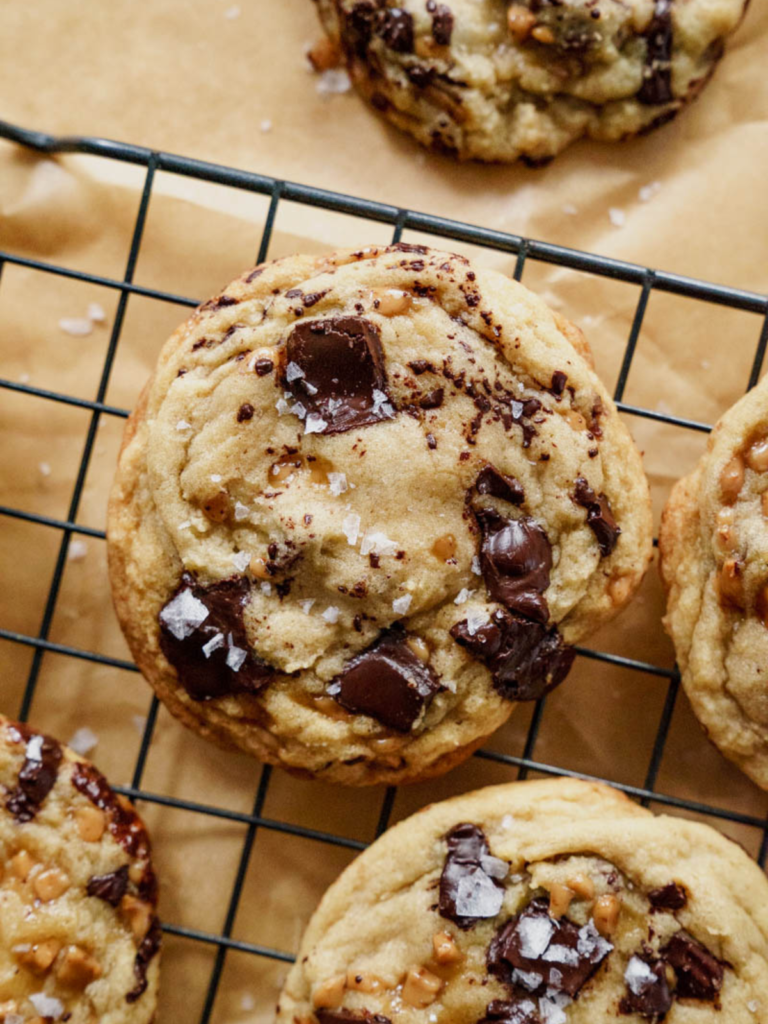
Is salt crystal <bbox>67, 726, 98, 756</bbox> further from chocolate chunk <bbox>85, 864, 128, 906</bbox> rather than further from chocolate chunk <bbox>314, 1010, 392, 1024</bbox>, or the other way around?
chocolate chunk <bbox>314, 1010, 392, 1024</bbox>

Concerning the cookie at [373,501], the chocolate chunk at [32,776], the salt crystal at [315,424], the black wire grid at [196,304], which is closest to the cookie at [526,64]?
the black wire grid at [196,304]

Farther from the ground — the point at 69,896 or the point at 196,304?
the point at 196,304

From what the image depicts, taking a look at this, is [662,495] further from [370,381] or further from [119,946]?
[119,946]

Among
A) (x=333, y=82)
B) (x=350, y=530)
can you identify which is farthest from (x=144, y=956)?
(x=333, y=82)

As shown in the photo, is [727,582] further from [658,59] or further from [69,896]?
[69,896]

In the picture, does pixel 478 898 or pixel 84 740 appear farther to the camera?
pixel 84 740

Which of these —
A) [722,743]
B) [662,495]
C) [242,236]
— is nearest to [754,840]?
[722,743]
